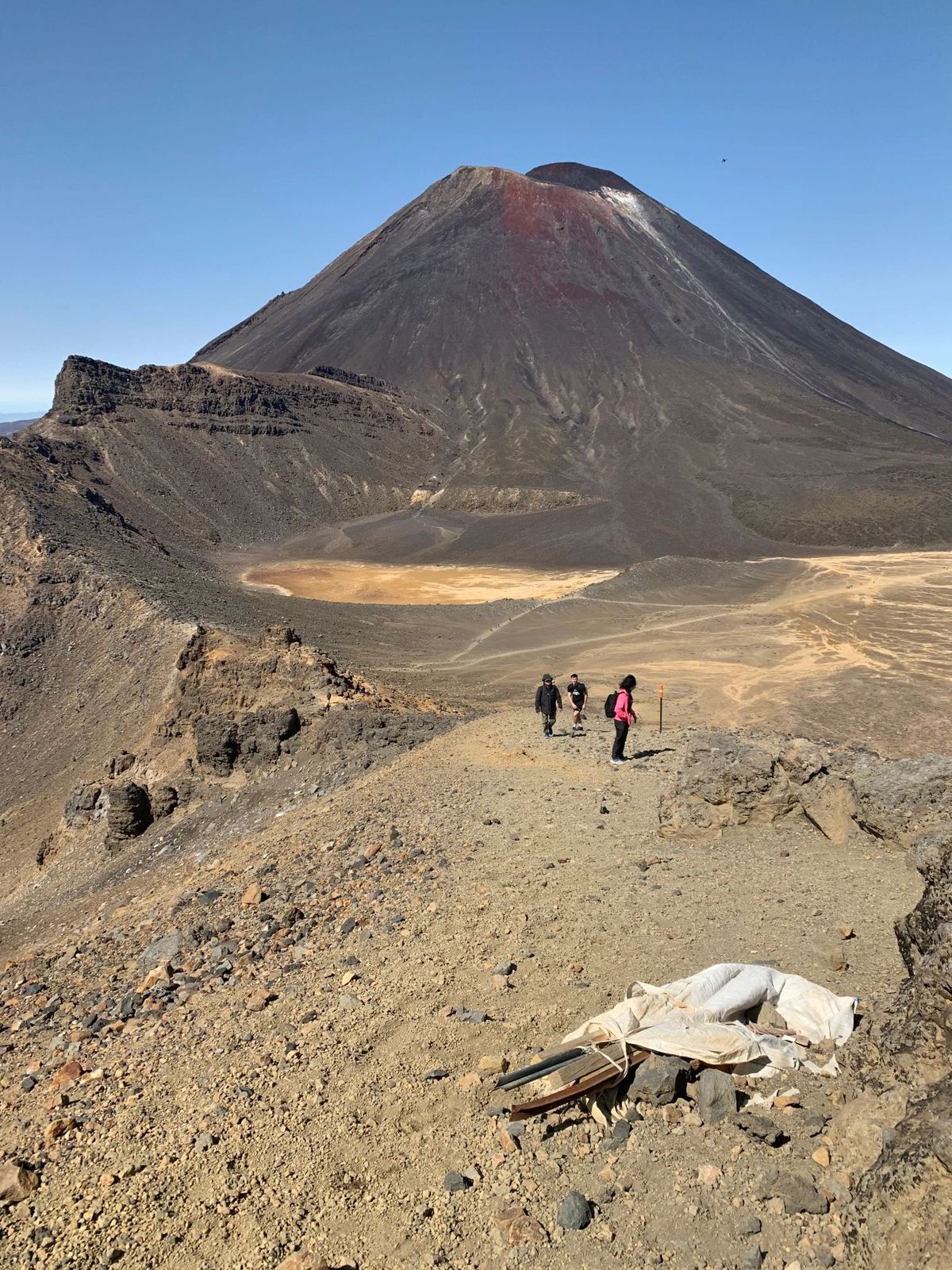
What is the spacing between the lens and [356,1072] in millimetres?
4543

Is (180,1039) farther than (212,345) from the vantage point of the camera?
No

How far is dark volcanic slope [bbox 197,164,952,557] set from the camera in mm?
54469

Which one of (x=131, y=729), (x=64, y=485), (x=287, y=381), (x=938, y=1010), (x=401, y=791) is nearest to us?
(x=938, y=1010)

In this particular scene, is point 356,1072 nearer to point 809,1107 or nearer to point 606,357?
point 809,1107

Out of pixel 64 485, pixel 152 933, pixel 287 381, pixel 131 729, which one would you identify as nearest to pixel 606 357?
pixel 287 381

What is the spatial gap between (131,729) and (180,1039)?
11.0 metres

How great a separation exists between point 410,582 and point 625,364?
48.3m

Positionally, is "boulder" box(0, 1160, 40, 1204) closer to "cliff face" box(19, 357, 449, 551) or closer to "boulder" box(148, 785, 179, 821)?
"boulder" box(148, 785, 179, 821)

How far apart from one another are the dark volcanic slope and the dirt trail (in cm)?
4392

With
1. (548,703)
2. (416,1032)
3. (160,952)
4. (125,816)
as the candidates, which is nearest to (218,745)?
(125,816)

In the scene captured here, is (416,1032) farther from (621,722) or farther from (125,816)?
(125,816)

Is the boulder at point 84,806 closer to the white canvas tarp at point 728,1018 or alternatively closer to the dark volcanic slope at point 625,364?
the white canvas tarp at point 728,1018

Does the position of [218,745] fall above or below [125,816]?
above

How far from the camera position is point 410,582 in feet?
146
